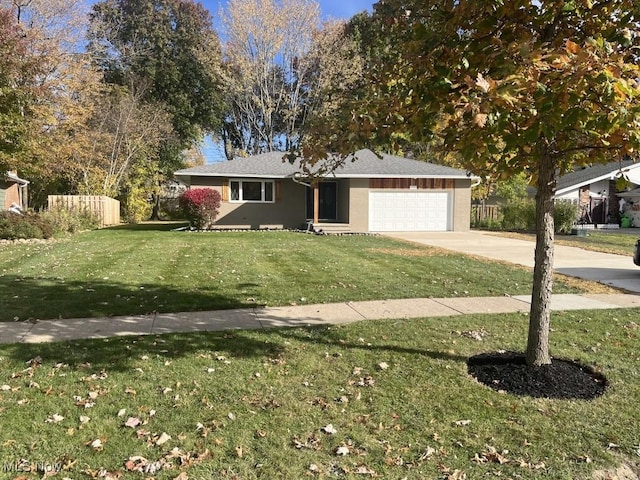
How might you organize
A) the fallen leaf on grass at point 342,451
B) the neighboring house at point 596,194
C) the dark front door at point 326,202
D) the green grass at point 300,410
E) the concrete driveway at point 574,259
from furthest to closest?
the neighboring house at point 596,194
the dark front door at point 326,202
the concrete driveway at point 574,259
the fallen leaf on grass at point 342,451
the green grass at point 300,410

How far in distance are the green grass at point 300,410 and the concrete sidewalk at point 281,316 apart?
0.42 metres

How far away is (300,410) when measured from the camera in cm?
384

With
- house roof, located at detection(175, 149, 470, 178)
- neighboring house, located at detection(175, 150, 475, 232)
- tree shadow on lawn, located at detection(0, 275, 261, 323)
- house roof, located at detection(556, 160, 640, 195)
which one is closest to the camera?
tree shadow on lawn, located at detection(0, 275, 261, 323)

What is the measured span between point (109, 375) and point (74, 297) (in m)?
3.61

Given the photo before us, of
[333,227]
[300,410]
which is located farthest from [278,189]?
[300,410]

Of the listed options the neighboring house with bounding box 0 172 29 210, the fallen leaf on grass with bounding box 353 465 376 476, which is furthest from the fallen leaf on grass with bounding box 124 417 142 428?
the neighboring house with bounding box 0 172 29 210

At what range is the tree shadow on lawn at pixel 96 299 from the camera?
662 cm

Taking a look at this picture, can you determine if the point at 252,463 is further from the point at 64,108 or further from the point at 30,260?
the point at 64,108

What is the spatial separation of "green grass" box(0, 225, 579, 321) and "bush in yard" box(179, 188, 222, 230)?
706 cm

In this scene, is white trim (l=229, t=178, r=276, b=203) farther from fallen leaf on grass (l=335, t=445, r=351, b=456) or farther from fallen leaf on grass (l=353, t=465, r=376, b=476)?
fallen leaf on grass (l=353, t=465, r=376, b=476)

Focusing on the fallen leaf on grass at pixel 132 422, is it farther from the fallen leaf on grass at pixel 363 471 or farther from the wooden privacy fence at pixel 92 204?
the wooden privacy fence at pixel 92 204

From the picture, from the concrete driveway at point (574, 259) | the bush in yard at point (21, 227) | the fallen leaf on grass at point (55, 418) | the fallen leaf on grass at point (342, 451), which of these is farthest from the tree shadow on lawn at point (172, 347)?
the bush in yard at point (21, 227)

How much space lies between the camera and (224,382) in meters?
4.33

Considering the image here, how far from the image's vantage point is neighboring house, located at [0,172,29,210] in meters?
21.5
